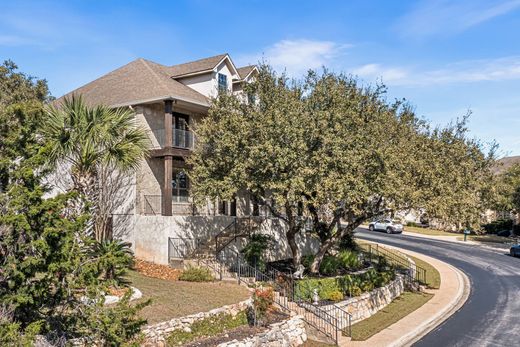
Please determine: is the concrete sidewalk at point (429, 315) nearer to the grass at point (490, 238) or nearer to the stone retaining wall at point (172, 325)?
the stone retaining wall at point (172, 325)

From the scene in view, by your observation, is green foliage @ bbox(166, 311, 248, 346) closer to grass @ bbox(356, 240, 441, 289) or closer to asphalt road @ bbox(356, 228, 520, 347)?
asphalt road @ bbox(356, 228, 520, 347)

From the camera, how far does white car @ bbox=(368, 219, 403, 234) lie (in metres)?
49.9

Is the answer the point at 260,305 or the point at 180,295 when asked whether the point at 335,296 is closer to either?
the point at 260,305

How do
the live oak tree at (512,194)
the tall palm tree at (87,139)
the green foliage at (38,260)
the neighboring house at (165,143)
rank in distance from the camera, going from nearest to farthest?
1. the green foliage at (38,260)
2. the tall palm tree at (87,139)
3. the neighboring house at (165,143)
4. the live oak tree at (512,194)

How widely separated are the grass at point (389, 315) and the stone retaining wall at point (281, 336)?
2.15m

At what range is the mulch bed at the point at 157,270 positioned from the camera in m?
19.9

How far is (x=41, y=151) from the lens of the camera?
920 cm

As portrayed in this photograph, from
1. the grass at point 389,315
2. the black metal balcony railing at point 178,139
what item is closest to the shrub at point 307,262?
the grass at point 389,315

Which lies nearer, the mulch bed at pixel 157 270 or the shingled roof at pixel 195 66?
the mulch bed at pixel 157 270

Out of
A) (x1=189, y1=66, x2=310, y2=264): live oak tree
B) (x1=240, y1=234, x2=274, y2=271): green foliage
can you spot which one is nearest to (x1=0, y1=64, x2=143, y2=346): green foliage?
(x1=189, y1=66, x2=310, y2=264): live oak tree

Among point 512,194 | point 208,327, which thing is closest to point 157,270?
point 208,327

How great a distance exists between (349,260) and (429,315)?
6781 millimetres

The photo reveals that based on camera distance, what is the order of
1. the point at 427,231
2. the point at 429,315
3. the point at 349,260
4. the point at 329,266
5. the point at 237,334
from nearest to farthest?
the point at 237,334 → the point at 429,315 → the point at 329,266 → the point at 349,260 → the point at 427,231

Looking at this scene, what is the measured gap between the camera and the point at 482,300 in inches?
899
